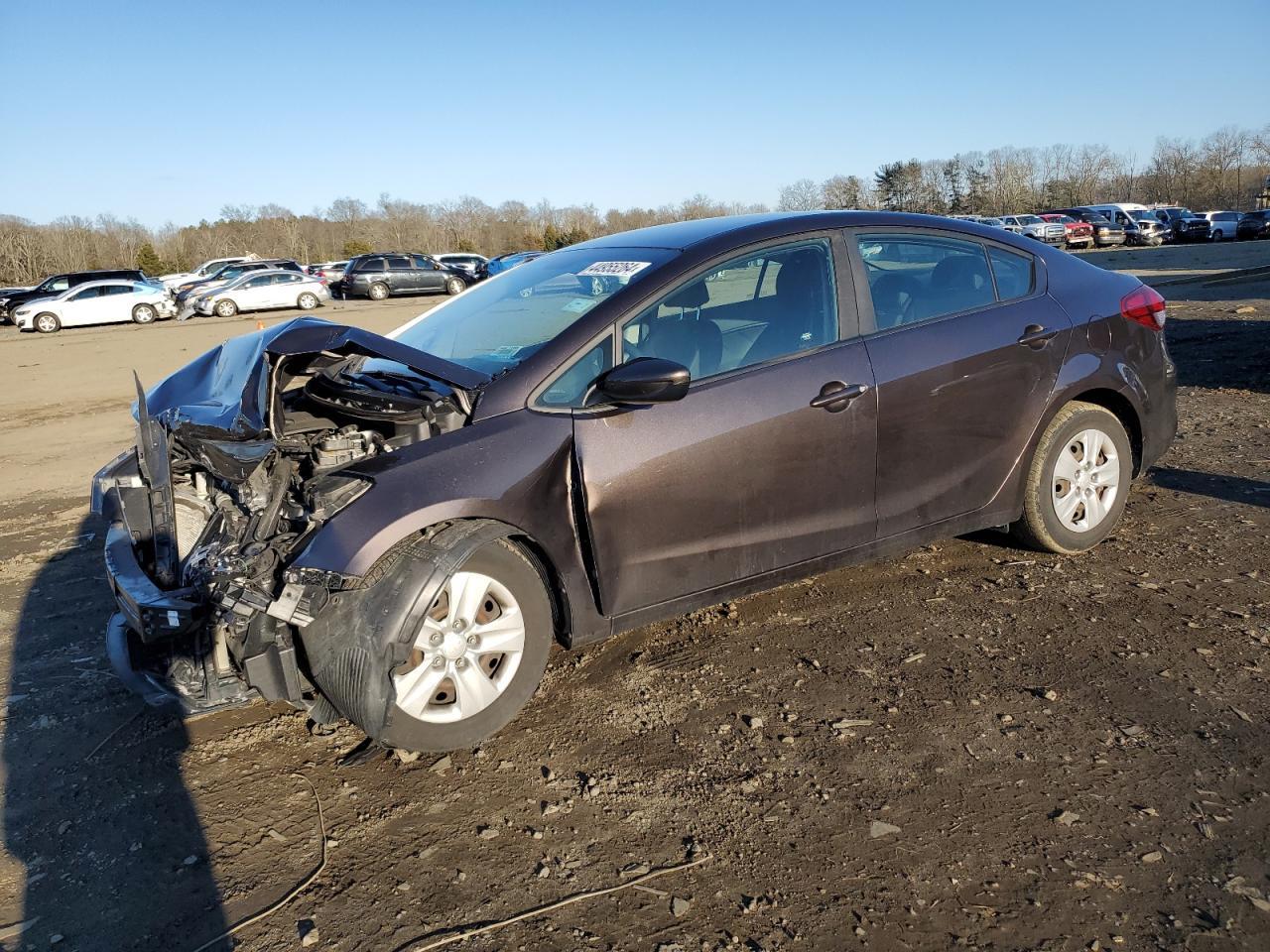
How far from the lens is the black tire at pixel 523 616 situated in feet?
10.1

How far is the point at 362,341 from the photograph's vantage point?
343cm

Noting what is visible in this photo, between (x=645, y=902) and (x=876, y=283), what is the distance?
272cm

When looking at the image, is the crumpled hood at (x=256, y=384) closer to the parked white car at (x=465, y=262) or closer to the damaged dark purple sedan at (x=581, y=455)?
the damaged dark purple sedan at (x=581, y=455)

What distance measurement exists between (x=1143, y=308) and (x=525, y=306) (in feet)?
10.2

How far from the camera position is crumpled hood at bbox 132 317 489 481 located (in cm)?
332

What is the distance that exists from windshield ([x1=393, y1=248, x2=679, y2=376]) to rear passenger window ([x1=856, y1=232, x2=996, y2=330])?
3.13ft

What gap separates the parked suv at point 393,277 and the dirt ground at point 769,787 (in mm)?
33474

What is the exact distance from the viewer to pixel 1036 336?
14.4 ft

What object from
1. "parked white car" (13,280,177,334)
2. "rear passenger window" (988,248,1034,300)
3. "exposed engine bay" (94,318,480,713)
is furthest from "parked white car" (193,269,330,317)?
"rear passenger window" (988,248,1034,300)

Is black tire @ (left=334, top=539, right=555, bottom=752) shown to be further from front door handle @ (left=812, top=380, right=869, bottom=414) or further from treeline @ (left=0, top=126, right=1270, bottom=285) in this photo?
treeline @ (left=0, top=126, right=1270, bottom=285)

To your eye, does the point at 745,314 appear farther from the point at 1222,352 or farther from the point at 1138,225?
the point at 1138,225

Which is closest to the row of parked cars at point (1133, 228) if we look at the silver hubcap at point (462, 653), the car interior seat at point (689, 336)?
the car interior seat at point (689, 336)

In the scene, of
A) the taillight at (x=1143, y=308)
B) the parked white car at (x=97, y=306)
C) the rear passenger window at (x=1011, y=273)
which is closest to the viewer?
the rear passenger window at (x=1011, y=273)

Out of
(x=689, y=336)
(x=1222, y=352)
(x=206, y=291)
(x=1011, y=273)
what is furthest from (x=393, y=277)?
(x=689, y=336)
